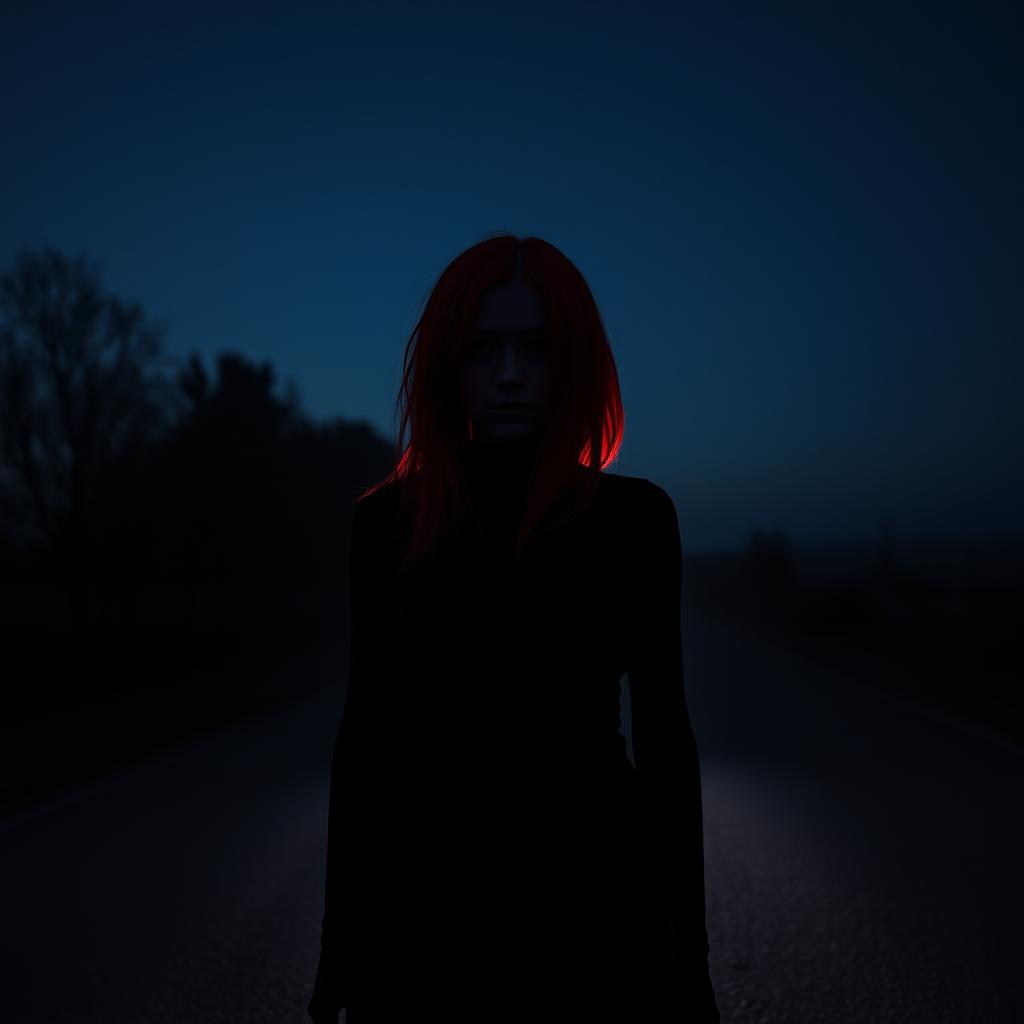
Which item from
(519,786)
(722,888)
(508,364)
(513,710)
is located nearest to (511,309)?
(508,364)

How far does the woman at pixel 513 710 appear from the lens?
5.30 ft

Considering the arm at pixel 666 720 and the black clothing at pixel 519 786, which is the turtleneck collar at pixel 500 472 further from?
the arm at pixel 666 720

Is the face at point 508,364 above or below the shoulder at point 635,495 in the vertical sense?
above

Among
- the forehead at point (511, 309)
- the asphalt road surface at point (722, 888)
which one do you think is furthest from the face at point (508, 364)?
the asphalt road surface at point (722, 888)

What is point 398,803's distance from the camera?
168cm

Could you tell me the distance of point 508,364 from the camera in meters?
1.79

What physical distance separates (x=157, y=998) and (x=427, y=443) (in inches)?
125

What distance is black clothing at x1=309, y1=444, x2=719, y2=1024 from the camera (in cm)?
161

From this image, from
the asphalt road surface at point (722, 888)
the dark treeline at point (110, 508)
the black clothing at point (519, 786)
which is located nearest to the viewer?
the black clothing at point (519, 786)

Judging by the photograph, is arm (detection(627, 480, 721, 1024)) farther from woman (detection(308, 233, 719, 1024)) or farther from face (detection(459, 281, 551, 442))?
face (detection(459, 281, 551, 442))

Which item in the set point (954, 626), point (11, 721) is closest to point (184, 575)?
point (11, 721)

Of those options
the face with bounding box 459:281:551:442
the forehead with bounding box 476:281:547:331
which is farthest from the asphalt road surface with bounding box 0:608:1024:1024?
the forehead with bounding box 476:281:547:331

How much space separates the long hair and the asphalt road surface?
90cm

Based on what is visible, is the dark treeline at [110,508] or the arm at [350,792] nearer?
the arm at [350,792]
